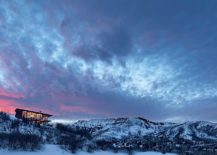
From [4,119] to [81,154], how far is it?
27518 millimetres

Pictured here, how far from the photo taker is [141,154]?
258 feet

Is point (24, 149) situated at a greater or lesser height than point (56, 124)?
lesser

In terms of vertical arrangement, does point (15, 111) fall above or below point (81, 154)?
above

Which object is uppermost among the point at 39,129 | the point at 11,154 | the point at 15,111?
the point at 15,111

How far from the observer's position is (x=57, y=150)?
59031 mm

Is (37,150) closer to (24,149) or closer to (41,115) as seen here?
(24,149)

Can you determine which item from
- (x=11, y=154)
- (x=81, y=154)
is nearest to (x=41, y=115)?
(x=81, y=154)

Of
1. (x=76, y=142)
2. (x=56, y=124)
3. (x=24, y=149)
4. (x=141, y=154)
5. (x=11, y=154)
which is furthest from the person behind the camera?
(x=56, y=124)

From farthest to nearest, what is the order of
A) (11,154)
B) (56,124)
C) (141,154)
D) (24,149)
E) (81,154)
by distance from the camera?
1. (56,124)
2. (141,154)
3. (81,154)
4. (24,149)
5. (11,154)

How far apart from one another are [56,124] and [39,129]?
17.0 m

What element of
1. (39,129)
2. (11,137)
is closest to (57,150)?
(11,137)

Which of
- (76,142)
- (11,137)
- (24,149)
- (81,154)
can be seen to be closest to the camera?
(24,149)

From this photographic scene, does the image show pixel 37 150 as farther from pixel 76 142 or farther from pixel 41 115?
pixel 41 115

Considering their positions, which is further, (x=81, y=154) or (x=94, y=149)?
(x=94, y=149)
